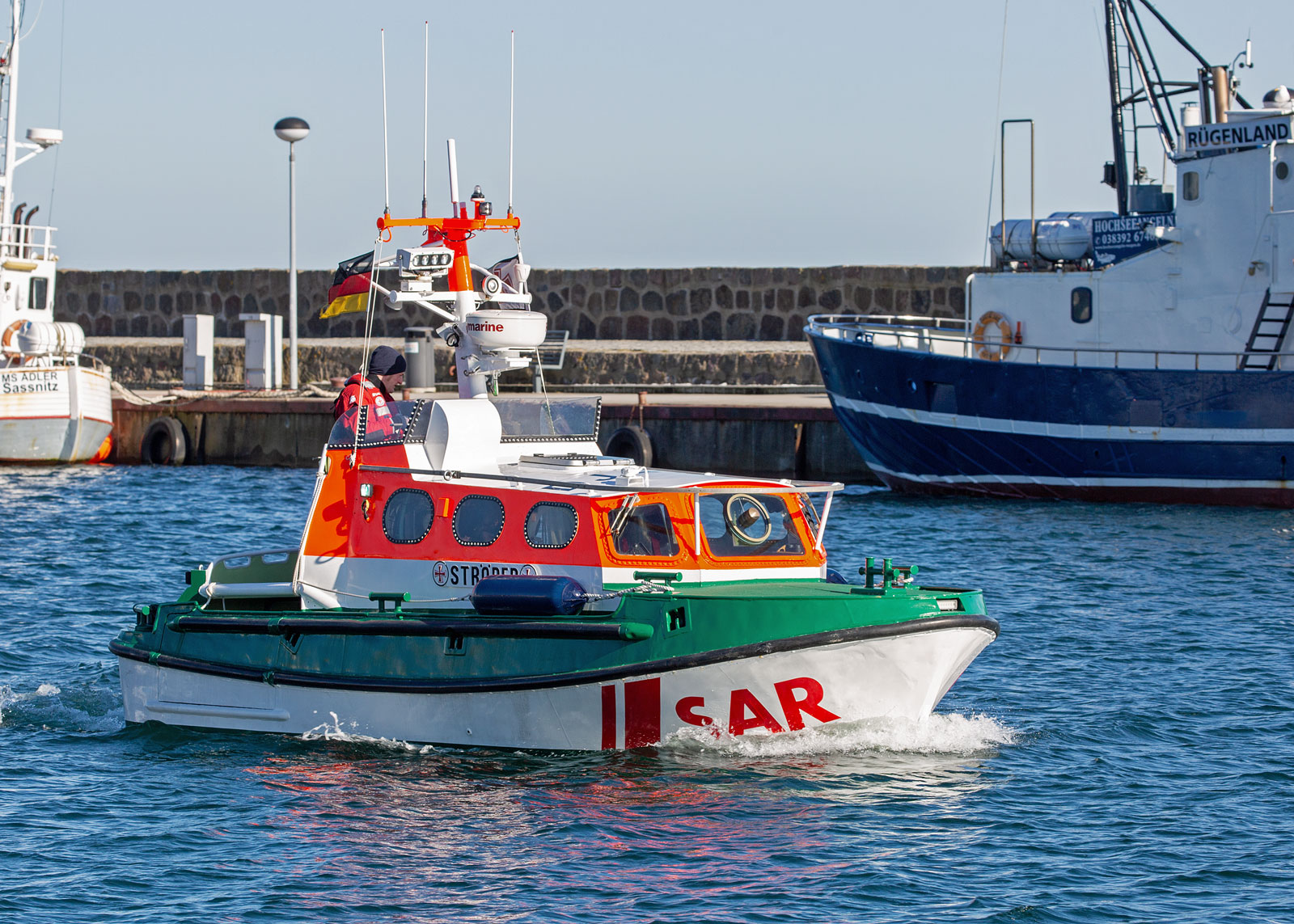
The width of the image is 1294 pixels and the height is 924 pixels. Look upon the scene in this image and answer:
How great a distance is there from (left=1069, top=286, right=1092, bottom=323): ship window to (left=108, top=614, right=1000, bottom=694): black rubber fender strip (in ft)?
52.4

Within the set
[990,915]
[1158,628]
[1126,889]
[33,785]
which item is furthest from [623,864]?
[1158,628]

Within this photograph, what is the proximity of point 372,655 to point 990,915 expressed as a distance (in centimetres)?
432

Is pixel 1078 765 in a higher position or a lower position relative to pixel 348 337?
lower

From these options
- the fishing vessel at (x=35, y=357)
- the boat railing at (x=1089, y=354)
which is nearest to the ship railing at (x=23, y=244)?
the fishing vessel at (x=35, y=357)

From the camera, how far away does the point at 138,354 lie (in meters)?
34.6

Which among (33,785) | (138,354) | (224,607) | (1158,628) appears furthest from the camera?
(138,354)

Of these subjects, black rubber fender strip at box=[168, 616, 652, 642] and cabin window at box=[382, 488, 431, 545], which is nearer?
black rubber fender strip at box=[168, 616, 652, 642]

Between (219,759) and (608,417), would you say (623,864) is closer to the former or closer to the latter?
(219,759)

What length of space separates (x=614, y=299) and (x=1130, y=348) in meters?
12.7

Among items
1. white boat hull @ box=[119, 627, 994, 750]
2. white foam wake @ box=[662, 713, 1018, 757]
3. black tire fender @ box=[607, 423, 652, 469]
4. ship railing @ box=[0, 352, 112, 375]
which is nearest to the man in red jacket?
white boat hull @ box=[119, 627, 994, 750]

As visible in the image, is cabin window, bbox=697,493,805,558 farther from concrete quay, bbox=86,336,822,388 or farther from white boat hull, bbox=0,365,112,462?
white boat hull, bbox=0,365,112,462

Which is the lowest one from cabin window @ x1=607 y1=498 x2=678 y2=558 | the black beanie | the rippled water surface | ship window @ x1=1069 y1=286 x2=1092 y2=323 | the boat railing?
the rippled water surface

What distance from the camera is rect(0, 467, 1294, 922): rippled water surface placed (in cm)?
818

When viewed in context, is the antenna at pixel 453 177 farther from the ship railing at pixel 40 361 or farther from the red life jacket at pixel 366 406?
the ship railing at pixel 40 361
